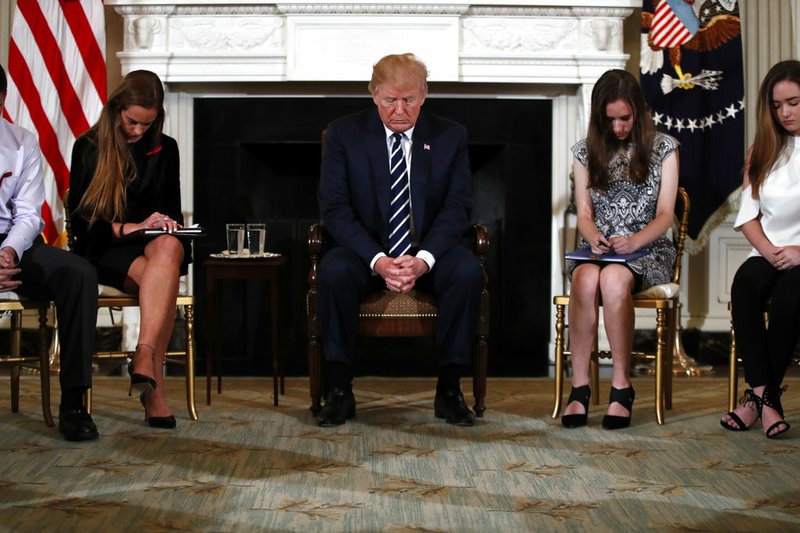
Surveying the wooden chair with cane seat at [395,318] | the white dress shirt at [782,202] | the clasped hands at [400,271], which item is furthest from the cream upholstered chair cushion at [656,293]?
the clasped hands at [400,271]

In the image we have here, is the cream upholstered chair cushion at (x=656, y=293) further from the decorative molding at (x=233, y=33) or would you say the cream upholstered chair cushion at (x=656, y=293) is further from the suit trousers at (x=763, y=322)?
the decorative molding at (x=233, y=33)

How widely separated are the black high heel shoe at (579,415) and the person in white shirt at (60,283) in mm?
1584

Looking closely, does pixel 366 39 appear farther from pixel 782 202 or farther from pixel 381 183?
pixel 782 202

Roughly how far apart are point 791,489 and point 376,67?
2.06 meters

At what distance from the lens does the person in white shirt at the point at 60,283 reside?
361 cm

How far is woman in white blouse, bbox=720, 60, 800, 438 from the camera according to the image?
3762 mm

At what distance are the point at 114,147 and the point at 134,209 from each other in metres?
0.25

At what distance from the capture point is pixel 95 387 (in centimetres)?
478

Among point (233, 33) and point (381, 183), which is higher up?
point (233, 33)

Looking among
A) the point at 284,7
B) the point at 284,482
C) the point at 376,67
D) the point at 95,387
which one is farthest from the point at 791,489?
the point at 284,7

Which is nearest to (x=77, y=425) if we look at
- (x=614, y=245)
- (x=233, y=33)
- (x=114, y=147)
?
(x=114, y=147)

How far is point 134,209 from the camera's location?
13.3ft

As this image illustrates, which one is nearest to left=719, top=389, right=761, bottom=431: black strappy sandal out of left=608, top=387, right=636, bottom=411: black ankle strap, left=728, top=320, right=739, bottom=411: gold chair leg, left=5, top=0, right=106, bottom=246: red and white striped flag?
left=728, top=320, right=739, bottom=411: gold chair leg

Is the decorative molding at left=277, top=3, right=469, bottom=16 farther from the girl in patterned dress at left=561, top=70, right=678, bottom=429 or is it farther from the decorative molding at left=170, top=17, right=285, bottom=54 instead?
the girl in patterned dress at left=561, top=70, right=678, bottom=429
